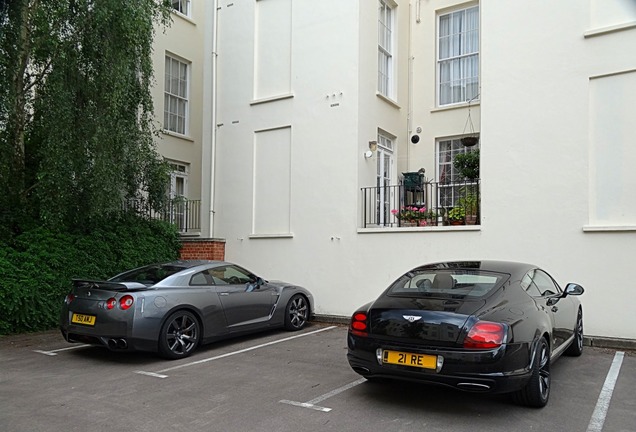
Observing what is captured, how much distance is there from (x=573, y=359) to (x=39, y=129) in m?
10.2

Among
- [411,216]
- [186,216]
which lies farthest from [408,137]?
[186,216]

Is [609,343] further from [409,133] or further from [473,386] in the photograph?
[409,133]

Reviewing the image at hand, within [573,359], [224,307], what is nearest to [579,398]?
[573,359]

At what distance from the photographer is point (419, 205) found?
11094 millimetres

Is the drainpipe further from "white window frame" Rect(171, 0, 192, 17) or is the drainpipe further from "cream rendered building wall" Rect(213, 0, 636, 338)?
"white window frame" Rect(171, 0, 192, 17)

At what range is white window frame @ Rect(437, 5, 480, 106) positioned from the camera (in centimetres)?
1287

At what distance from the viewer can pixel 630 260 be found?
26.8 feet

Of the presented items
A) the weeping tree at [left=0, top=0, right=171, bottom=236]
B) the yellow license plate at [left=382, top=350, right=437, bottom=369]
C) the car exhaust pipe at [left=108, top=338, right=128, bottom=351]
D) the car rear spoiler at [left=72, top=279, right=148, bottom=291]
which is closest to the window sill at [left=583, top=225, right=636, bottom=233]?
the yellow license plate at [left=382, top=350, right=437, bottom=369]

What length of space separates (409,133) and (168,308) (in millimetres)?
8449

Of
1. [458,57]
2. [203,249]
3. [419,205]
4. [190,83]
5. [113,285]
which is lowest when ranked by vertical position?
[113,285]

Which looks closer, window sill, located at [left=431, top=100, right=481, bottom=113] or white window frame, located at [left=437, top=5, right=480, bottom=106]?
window sill, located at [left=431, top=100, right=481, bottom=113]

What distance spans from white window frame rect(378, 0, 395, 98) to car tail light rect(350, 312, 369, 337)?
801 cm

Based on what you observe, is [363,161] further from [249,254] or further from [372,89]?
[249,254]

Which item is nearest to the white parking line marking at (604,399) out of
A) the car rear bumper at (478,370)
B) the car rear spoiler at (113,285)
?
the car rear bumper at (478,370)
